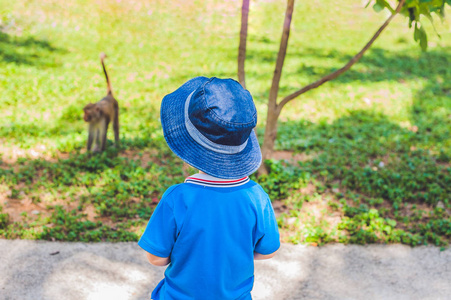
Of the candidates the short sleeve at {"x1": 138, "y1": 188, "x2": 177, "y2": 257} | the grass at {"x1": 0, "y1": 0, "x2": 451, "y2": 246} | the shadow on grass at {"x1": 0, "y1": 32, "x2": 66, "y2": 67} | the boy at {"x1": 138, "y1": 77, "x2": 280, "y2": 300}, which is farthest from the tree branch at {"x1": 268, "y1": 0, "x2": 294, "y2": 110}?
the shadow on grass at {"x1": 0, "y1": 32, "x2": 66, "y2": 67}

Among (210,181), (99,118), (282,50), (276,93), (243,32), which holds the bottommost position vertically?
(99,118)

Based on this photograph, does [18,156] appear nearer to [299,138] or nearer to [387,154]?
[299,138]

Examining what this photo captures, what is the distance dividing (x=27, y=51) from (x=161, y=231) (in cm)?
856

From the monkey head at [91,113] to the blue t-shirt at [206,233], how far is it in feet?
11.9

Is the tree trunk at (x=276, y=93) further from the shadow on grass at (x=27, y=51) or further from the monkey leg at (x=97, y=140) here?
the shadow on grass at (x=27, y=51)

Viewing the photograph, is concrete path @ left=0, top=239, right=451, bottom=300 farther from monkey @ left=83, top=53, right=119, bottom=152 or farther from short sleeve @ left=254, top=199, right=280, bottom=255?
monkey @ left=83, top=53, right=119, bottom=152

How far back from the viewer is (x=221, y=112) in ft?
4.76

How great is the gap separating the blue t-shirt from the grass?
2.16 meters

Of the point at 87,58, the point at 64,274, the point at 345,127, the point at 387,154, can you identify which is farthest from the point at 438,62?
the point at 64,274

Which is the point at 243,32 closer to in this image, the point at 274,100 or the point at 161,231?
the point at 274,100

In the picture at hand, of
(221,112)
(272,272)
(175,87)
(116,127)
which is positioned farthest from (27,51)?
(221,112)

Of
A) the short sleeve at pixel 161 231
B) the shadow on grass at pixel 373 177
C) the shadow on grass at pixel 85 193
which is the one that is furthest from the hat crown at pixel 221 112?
the shadow on grass at pixel 373 177

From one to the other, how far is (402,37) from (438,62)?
2.34 metres

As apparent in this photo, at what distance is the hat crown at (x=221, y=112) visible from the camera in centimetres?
145
